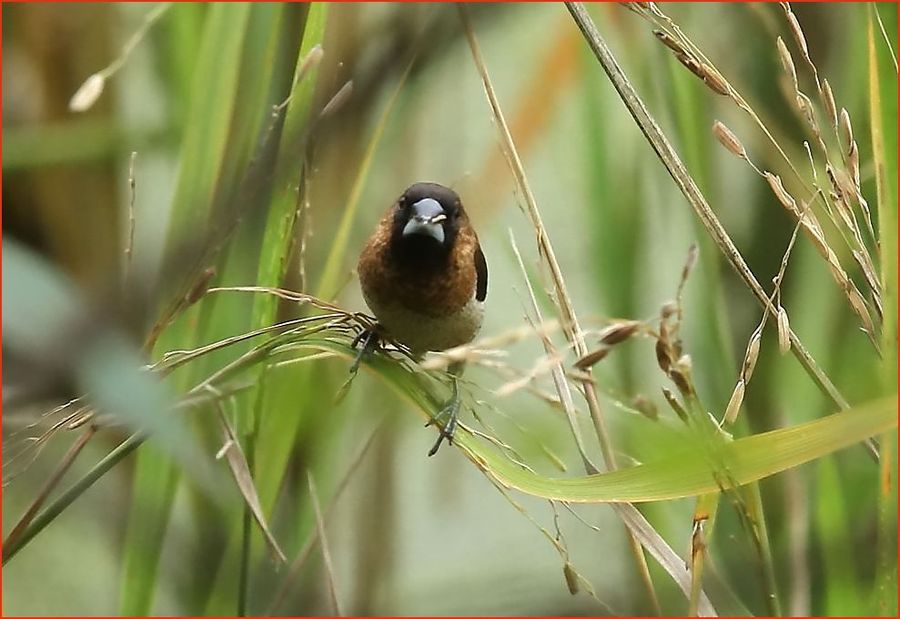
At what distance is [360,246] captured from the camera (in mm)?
1208

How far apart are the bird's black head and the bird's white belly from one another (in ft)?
0.20

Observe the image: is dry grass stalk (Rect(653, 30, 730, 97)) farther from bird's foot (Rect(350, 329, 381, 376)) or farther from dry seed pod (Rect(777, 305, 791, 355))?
bird's foot (Rect(350, 329, 381, 376))

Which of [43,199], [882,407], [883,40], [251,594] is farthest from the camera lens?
[43,199]

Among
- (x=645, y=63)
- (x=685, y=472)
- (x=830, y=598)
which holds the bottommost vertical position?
(x=830, y=598)

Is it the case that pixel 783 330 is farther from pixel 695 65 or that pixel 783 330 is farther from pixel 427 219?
pixel 427 219

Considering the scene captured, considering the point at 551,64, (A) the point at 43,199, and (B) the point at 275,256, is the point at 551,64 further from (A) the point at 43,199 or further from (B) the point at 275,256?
(A) the point at 43,199

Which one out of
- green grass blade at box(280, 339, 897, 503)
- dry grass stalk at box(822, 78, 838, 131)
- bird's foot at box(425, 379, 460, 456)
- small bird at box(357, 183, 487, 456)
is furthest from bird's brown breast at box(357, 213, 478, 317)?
dry grass stalk at box(822, 78, 838, 131)

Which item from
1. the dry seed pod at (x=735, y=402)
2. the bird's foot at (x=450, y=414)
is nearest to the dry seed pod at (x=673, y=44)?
the dry seed pod at (x=735, y=402)

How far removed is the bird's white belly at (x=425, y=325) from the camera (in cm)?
107

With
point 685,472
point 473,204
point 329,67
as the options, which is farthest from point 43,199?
point 685,472

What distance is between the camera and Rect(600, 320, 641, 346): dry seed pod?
50 cm

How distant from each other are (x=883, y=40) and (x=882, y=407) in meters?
0.30

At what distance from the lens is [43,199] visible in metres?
1.40

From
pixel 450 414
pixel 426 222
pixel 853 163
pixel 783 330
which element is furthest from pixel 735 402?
pixel 426 222
